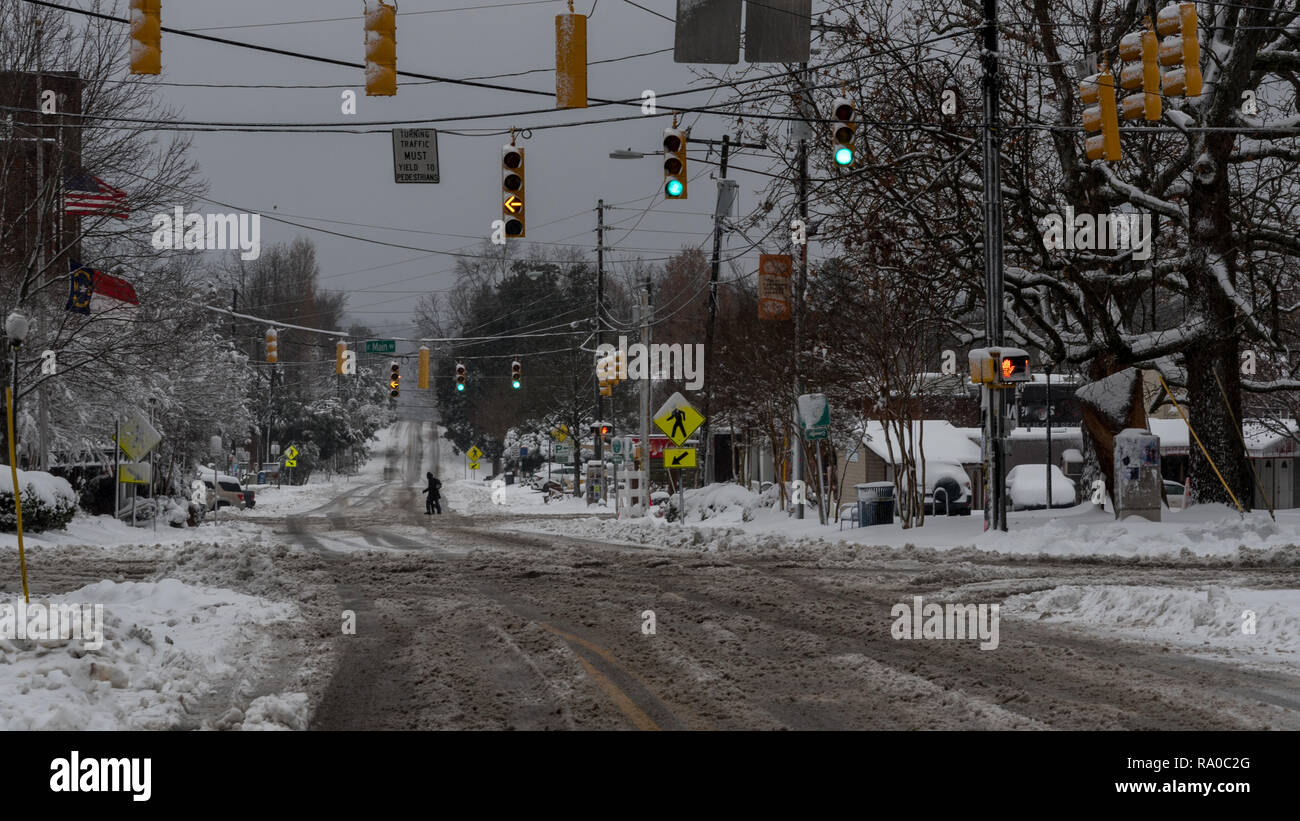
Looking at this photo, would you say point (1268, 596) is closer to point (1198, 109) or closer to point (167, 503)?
point (1198, 109)

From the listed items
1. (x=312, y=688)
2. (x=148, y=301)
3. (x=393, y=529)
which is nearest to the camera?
(x=312, y=688)

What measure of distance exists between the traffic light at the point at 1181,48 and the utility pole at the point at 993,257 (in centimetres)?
638

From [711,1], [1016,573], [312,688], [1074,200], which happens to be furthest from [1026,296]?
[312,688]

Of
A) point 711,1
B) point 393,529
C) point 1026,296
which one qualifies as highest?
point 711,1

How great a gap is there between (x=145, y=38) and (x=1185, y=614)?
1241cm

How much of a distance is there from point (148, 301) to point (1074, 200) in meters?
23.1

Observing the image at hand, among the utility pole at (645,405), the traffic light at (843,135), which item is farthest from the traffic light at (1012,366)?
the utility pole at (645,405)

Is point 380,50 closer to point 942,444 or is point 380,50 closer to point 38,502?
point 38,502

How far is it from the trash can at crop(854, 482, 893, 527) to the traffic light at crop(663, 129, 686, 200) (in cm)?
1030

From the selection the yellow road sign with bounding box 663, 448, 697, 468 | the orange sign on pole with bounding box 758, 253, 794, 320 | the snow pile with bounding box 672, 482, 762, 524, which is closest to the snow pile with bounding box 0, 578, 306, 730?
the yellow road sign with bounding box 663, 448, 697, 468

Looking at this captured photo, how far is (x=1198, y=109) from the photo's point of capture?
23719mm

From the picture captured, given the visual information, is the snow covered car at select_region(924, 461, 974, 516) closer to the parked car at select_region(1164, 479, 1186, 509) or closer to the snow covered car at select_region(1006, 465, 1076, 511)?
the snow covered car at select_region(1006, 465, 1076, 511)

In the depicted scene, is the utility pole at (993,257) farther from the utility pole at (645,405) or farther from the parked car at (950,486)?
the utility pole at (645,405)

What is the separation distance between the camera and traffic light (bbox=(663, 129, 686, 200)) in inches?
769
